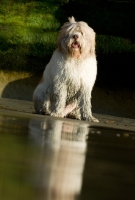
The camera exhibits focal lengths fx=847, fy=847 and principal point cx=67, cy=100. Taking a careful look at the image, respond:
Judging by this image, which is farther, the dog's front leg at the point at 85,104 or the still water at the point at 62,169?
the dog's front leg at the point at 85,104

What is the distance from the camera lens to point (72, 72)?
45.8 ft

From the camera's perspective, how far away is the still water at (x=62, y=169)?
168 inches

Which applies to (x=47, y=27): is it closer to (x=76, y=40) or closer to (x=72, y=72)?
(x=72, y=72)

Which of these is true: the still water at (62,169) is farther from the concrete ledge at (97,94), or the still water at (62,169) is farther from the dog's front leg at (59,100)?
the concrete ledge at (97,94)

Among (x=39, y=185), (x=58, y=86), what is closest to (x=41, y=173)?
(x=39, y=185)

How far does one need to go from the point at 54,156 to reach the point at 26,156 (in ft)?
1.17

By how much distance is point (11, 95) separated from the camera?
22.4 metres

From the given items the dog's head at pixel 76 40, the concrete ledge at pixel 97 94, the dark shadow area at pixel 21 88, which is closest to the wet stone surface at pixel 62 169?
the dog's head at pixel 76 40

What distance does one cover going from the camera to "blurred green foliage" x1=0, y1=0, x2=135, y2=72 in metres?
22.3

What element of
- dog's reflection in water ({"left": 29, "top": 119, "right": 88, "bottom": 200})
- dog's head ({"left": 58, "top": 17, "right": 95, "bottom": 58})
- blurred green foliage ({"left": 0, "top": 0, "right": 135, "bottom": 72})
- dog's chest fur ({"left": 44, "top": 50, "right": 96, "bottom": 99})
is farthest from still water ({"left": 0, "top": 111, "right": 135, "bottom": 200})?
blurred green foliage ({"left": 0, "top": 0, "right": 135, "bottom": 72})

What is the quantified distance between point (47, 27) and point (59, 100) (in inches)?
384

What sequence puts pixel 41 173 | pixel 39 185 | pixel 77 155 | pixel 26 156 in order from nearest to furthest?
pixel 39 185
pixel 41 173
pixel 26 156
pixel 77 155

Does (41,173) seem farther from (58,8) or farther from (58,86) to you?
(58,8)

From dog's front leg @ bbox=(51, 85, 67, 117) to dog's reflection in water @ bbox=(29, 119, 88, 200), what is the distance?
571 cm
